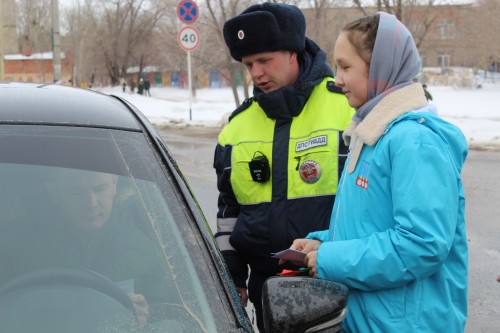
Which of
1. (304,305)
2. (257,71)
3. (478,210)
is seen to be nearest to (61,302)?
(304,305)

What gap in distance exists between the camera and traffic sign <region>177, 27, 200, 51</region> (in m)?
16.0

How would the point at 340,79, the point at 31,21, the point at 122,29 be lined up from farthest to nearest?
1. the point at 31,21
2. the point at 122,29
3. the point at 340,79

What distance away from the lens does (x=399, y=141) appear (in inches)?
68.5

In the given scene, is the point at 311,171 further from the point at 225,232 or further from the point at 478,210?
the point at 478,210

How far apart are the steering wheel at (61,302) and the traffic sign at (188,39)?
1466 centimetres

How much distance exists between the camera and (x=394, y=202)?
1.71m

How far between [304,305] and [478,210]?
6.32 metres

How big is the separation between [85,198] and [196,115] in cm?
2437

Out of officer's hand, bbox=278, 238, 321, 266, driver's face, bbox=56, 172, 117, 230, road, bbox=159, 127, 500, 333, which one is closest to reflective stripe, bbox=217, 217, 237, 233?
officer's hand, bbox=278, 238, 321, 266

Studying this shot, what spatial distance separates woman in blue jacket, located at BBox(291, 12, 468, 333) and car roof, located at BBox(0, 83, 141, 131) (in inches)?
29.4

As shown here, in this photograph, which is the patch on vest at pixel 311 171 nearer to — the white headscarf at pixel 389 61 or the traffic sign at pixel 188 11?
→ the white headscarf at pixel 389 61

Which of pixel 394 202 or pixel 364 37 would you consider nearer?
pixel 394 202

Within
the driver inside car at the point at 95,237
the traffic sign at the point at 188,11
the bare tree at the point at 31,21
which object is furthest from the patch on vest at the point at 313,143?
the bare tree at the point at 31,21

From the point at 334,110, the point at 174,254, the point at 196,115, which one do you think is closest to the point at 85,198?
the point at 174,254
